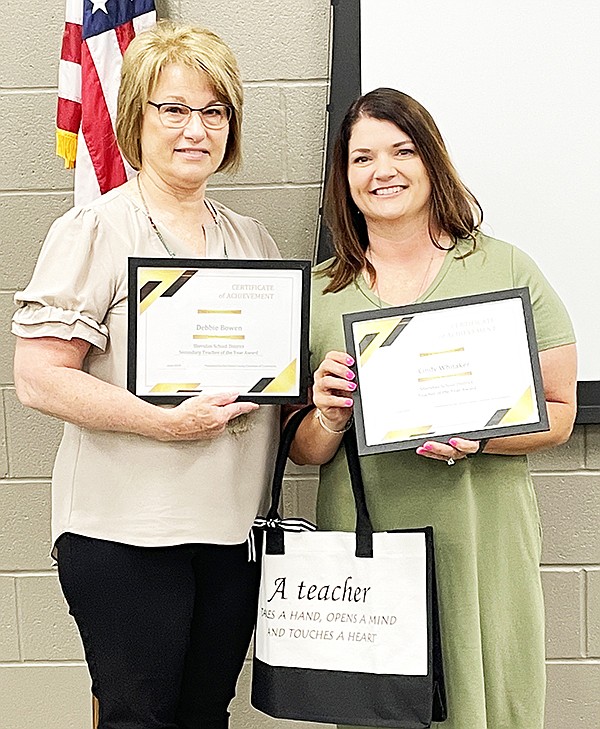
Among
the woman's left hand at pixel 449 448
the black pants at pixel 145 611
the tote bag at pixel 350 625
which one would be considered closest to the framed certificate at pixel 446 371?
the woman's left hand at pixel 449 448

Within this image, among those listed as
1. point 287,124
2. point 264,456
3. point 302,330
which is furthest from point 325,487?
point 287,124

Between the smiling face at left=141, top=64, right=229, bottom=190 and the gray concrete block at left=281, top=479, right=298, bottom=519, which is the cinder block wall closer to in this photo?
the gray concrete block at left=281, top=479, right=298, bottom=519

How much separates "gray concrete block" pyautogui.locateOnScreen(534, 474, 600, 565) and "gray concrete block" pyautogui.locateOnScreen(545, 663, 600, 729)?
0.78 ft

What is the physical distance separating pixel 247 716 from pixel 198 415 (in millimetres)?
969

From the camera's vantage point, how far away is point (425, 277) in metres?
1.48


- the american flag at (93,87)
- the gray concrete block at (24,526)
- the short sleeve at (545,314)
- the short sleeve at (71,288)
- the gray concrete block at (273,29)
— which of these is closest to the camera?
the short sleeve at (71,288)

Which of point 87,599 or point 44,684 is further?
point 44,684

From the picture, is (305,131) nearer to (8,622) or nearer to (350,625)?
(350,625)

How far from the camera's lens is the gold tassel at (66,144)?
68.1 inches

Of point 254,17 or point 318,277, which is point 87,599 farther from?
point 254,17

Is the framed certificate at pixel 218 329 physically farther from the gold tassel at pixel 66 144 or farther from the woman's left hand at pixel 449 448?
the gold tassel at pixel 66 144

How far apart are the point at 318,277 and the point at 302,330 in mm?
190

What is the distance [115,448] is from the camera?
1.39 m

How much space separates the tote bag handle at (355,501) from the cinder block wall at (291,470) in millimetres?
463
